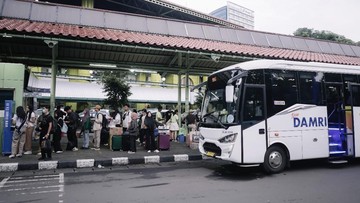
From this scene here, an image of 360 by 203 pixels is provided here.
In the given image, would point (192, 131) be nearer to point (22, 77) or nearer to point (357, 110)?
point (357, 110)

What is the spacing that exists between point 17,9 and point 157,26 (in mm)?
6508

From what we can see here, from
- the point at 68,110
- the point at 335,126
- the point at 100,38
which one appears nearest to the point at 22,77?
the point at 68,110

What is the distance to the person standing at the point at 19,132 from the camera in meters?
8.70

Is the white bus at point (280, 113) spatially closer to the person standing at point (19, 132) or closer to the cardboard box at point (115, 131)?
the cardboard box at point (115, 131)

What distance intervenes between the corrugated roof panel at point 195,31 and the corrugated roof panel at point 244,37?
7.83 feet

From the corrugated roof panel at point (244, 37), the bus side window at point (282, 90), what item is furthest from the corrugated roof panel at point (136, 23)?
the bus side window at point (282, 90)

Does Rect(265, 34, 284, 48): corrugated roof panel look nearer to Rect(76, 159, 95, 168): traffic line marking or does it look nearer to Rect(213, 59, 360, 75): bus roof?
Rect(213, 59, 360, 75): bus roof

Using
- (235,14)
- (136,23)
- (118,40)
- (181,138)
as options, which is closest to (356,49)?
(181,138)

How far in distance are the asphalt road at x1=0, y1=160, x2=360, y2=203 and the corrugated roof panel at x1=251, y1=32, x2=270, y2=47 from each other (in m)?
9.21

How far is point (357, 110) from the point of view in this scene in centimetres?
825

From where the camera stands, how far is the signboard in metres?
8.98

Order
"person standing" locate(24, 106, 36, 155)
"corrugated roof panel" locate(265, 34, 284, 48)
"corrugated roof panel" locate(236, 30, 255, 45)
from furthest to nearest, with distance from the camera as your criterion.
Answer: "corrugated roof panel" locate(265, 34, 284, 48), "corrugated roof panel" locate(236, 30, 255, 45), "person standing" locate(24, 106, 36, 155)

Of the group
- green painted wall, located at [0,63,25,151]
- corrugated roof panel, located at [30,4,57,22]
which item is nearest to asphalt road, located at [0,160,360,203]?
green painted wall, located at [0,63,25,151]

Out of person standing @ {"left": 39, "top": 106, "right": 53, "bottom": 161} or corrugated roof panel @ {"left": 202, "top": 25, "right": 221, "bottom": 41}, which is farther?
corrugated roof panel @ {"left": 202, "top": 25, "right": 221, "bottom": 41}
